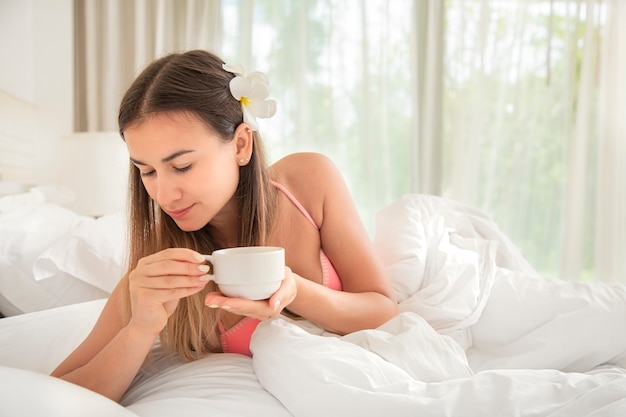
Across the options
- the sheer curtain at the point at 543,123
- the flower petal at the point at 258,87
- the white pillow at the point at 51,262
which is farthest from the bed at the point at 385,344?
the sheer curtain at the point at 543,123

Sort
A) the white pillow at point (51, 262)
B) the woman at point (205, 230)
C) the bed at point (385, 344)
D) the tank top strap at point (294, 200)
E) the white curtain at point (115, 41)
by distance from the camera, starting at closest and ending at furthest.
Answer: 1. the bed at point (385, 344)
2. the woman at point (205, 230)
3. the tank top strap at point (294, 200)
4. the white pillow at point (51, 262)
5. the white curtain at point (115, 41)

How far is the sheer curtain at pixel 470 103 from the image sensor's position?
4137 mm

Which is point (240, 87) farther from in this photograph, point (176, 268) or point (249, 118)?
point (176, 268)

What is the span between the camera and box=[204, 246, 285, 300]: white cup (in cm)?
94

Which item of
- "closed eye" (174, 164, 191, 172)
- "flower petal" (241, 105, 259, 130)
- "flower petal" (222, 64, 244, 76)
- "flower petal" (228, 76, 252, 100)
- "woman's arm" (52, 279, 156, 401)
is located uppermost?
"flower petal" (222, 64, 244, 76)

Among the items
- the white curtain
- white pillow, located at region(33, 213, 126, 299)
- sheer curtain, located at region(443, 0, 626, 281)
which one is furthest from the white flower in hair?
sheer curtain, located at region(443, 0, 626, 281)

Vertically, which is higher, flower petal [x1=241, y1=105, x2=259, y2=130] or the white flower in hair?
the white flower in hair

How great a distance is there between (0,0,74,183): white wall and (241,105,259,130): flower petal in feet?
5.31

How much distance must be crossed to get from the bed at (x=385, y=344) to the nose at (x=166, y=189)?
31 centimetres

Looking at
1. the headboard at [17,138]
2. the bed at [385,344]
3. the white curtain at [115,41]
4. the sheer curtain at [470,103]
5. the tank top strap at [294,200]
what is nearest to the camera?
the bed at [385,344]

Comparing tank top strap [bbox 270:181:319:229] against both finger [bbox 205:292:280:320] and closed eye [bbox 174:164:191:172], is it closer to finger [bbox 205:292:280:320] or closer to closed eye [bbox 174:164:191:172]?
closed eye [bbox 174:164:191:172]

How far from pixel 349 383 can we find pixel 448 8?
3810 mm

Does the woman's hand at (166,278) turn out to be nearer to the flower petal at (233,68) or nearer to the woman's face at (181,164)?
the woman's face at (181,164)

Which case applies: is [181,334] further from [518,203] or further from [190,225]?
[518,203]
